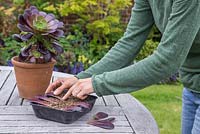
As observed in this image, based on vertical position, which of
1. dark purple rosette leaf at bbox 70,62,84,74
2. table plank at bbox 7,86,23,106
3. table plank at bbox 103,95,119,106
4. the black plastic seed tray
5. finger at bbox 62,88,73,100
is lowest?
dark purple rosette leaf at bbox 70,62,84,74

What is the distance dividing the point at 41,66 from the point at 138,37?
44 cm

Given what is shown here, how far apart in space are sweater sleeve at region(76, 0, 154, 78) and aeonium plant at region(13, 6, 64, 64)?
191 mm

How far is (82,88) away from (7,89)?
73 cm

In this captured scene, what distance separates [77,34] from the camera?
5559mm

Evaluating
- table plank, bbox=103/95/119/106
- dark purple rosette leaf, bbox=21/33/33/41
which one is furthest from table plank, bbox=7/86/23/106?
table plank, bbox=103/95/119/106

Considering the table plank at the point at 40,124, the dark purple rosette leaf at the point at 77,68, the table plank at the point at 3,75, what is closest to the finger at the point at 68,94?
the table plank at the point at 40,124

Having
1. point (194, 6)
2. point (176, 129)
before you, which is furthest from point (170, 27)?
point (176, 129)

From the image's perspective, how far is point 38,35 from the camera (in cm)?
176

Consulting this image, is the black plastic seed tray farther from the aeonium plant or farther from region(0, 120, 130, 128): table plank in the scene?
the aeonium plant

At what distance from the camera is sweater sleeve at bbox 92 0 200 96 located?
132cm

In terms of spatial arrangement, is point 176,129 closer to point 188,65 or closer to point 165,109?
point 165,109

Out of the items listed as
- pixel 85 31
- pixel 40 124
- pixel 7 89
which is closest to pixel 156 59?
pixel 40 124

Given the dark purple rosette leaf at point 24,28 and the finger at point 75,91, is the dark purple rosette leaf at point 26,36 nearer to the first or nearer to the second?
the dark purple rosette leaf at point 24,28

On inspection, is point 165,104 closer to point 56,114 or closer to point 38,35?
point 38,35
